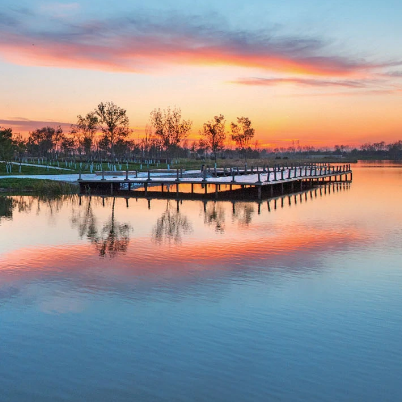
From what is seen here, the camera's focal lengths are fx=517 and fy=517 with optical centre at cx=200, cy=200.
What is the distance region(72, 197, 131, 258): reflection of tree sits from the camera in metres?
20.3

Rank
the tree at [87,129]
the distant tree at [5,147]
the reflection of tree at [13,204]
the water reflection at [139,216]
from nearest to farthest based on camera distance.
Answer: the water reflection at [139,216] < the reflection of tree at [13,204] < the distant tree at [5,147] < the tree at [87,129]

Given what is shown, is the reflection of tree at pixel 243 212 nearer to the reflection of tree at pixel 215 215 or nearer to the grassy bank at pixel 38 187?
the reflection of tree at pixel 215 215

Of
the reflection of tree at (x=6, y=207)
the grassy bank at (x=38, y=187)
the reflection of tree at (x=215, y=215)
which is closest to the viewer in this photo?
the reflection of tree at (x=215, y=215)

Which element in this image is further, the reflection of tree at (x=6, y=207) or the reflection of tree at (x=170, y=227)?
the reflection of tree at (x=6, y=207)

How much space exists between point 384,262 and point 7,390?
13.1 meters

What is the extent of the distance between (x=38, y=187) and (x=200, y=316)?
34483 millimetres

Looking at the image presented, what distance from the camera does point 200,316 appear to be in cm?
1177

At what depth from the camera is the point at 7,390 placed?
845 centimetres

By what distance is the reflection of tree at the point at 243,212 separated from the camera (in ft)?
92.3

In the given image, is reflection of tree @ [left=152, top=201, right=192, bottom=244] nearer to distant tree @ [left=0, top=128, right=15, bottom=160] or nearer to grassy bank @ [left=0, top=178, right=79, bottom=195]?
grassy bank @ [left=0, top=178, right=79, bottom=195]

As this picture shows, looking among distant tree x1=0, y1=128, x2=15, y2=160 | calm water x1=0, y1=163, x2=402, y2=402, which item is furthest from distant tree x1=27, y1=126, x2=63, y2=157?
calm water x1=0, y1=163, x2=402, y2=402

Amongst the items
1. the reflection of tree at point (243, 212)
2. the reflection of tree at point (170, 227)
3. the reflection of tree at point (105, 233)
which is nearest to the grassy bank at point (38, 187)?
the reflection of tree at point (105, 233)

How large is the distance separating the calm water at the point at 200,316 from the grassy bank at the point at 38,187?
19524 mm

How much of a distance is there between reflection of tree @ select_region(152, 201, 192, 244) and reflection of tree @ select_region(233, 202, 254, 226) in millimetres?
2939
